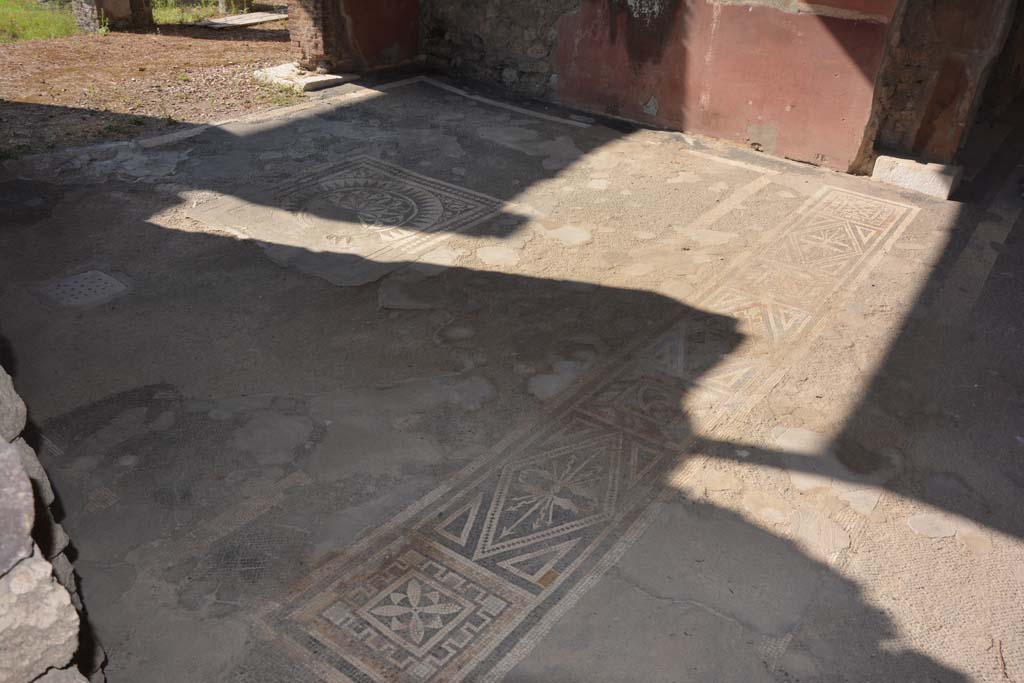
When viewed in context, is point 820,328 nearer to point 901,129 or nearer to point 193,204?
point 901,129

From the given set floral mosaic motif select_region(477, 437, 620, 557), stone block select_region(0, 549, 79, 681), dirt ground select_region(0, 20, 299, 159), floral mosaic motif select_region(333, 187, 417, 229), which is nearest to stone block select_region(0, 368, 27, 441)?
stone block select_region(0, 549, 79, 681)

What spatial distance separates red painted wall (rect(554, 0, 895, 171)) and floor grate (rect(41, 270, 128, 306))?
4.59 m

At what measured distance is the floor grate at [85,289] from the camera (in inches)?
174

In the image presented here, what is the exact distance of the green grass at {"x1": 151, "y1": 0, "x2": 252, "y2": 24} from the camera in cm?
1130

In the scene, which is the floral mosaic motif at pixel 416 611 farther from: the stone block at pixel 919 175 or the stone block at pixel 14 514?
the stone block at pixel 919 175

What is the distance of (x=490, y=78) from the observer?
26.9 ft

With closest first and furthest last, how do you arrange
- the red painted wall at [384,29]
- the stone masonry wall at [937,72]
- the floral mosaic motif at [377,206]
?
the floral mosaic motif at [377,206], the stone masonry wall at [937,72], the red painted wall at [384,29]

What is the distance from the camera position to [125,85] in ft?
25.8

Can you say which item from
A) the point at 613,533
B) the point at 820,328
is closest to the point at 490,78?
the point at 820,328

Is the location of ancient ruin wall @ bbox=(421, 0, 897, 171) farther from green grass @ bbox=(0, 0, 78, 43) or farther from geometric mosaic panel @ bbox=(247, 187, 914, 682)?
green grass @ bbox=(0, 0, 78, 43)

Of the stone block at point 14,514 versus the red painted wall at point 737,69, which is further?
the red painted wall at point 737,69

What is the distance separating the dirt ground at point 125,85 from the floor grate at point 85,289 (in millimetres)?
2088

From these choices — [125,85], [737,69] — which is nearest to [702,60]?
[737,69]

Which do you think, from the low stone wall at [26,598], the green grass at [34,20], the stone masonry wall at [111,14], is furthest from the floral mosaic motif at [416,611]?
the green grass at [34,20]
